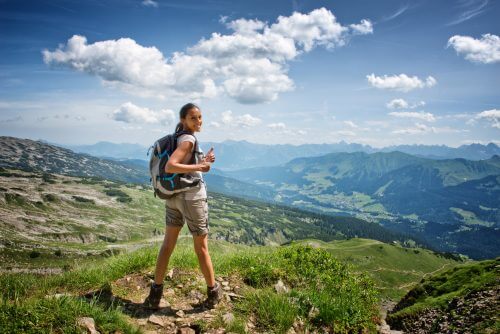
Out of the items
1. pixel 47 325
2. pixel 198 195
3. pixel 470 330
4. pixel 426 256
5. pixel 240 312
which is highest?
pixel 198 195

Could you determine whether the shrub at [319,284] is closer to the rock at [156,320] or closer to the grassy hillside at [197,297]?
the grassy hillside at [197,297]

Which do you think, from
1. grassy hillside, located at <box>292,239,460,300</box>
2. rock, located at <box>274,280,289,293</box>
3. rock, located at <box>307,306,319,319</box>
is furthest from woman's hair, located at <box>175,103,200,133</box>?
grassy hillside, located at <box>292,239,460,300</box>

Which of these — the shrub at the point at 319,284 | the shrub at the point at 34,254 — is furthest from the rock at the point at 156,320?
the shrub at the point at 34,254

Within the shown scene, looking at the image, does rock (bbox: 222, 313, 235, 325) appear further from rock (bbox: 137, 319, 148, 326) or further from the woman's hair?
the woman's hair

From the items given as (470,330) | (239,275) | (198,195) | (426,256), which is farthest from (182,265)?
(426,256)

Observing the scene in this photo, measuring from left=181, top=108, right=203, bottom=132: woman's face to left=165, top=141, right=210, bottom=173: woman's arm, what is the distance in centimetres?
49

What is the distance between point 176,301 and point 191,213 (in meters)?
2.29

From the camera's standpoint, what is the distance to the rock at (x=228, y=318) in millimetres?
6032

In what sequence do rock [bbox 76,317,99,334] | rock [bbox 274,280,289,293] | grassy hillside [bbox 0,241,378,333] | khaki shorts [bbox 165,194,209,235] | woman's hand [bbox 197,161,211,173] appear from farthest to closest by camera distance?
1. rock [bbox 274,280,289,293]
2. khaki shorts [bbox 165,194,209,235]
3. woman's hand [bbox 197,161,211,173]
4. grassy hillside [bbox 0,241,378,333]
5. rock [bbox 76,317,99,334]

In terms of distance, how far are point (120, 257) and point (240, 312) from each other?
3.98 metres

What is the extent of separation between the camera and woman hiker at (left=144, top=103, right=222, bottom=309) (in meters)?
6.45

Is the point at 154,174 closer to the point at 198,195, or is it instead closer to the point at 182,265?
the point at 198,195

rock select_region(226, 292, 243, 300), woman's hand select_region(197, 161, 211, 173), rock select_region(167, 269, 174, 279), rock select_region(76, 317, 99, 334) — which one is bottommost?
rock select_region(226, 292, 243, 300)

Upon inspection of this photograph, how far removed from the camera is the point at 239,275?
8.44 metres
